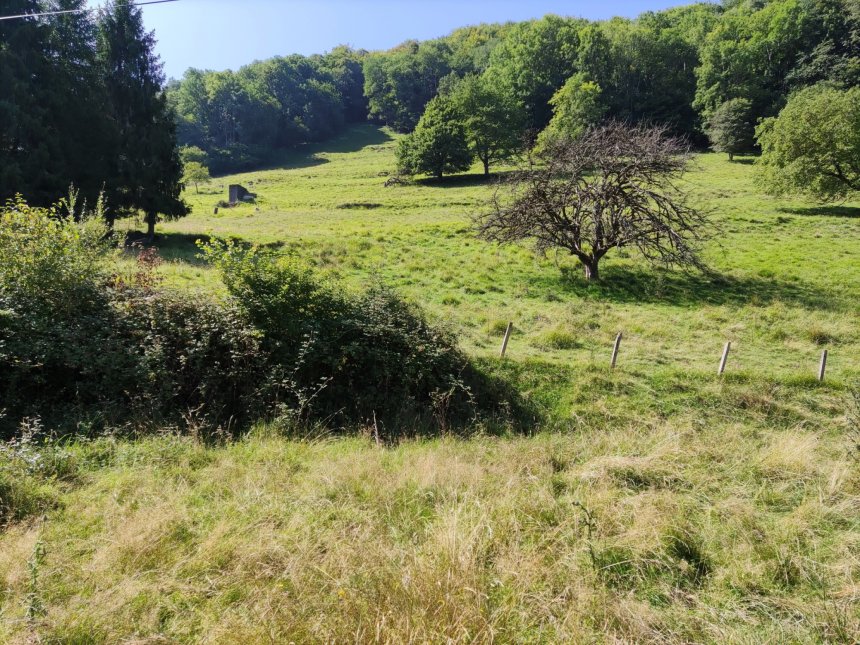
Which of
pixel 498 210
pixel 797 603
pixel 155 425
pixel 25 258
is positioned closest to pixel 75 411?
pixel 155 425

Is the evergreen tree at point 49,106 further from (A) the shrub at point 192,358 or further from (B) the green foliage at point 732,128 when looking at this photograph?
(B) the green foliage at point 732,128

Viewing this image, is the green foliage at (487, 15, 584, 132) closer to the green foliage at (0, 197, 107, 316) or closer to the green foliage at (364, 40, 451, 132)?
the green foliage at (364, 40, 451, 132)

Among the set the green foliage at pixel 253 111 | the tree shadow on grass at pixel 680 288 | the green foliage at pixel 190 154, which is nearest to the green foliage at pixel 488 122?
the tree shadow on grass at pixel 680 288

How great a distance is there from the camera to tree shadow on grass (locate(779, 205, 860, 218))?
3100 centimetres

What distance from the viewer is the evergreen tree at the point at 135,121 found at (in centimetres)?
2722

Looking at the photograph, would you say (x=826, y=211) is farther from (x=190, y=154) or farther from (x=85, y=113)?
(x=190, y=154)

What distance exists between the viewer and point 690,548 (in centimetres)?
403

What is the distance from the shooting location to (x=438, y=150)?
5322 centimetres

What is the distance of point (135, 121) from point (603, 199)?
2842 centimetres

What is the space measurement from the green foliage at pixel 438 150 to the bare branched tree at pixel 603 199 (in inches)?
1336

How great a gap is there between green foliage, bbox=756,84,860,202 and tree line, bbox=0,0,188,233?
42.8m

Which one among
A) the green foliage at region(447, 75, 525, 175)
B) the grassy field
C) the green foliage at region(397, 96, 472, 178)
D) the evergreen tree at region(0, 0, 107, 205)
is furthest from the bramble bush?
the green foliage at region(447, 75, 525, 175)

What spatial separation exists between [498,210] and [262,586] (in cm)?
1998

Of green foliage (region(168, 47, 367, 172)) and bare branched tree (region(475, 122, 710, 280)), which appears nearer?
bare branched tree (region(475, 122, 710, 280))
